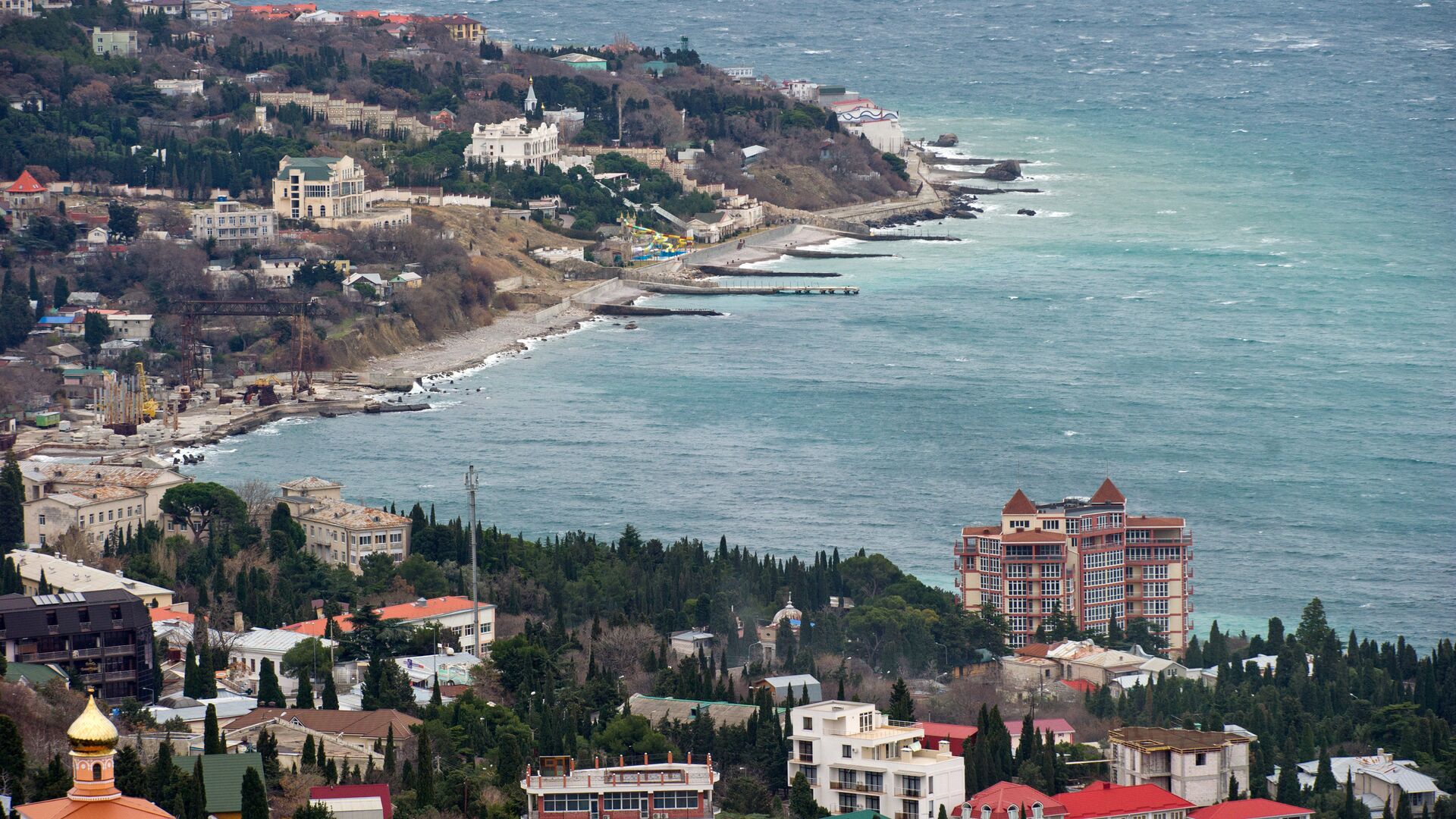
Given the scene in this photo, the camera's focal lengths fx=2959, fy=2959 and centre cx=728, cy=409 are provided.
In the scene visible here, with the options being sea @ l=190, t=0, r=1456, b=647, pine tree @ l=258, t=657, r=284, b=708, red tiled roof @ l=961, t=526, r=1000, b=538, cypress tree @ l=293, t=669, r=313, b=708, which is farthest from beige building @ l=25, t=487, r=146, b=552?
red tiled roof @ l=961, t=526, r=1000, b=538

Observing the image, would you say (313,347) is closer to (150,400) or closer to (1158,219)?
(150,400)

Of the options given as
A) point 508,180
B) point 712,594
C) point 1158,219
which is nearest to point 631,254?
point 508,180

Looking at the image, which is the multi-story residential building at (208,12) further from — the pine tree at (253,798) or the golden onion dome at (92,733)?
the golden onion dome at (92,733)

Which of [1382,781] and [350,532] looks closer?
[1382,781]

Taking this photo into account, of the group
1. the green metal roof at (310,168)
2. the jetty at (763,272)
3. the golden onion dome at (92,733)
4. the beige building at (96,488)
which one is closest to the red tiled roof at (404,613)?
the beige building at (96,488)

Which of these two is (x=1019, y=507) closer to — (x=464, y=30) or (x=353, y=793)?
(x=353, y=793)

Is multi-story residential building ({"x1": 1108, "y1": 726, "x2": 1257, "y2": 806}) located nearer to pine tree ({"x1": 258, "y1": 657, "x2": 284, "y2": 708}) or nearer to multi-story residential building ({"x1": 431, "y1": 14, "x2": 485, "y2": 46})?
pine tree ({"x1": 258, "y1": 657, "x2": 284, "y2": 708})

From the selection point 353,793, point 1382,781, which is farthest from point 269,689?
point 1382,781

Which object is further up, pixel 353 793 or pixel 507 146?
pixel 507 146
